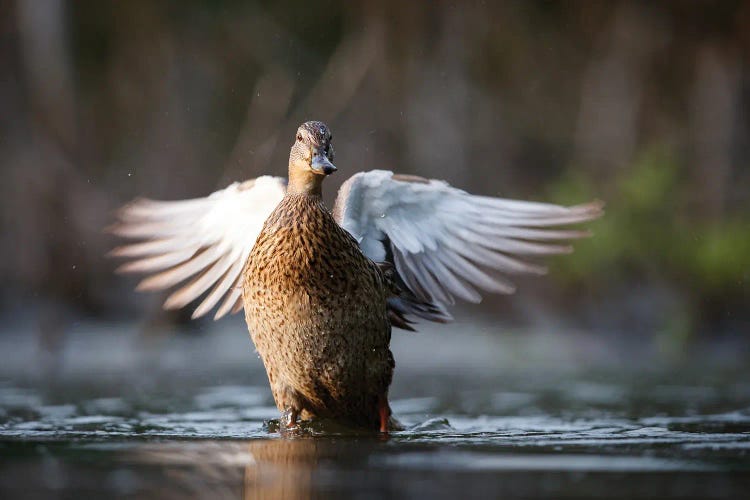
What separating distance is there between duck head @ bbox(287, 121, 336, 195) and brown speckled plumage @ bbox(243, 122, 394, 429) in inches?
0.5

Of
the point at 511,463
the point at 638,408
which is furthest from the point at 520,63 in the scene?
the point at 511,463

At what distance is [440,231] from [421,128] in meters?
7.34

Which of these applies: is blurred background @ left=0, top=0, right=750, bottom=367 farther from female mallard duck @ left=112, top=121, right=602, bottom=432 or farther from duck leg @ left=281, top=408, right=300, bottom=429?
duck leg @ left=281, top=408, right=300, bottom=429

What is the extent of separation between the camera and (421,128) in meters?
14.3

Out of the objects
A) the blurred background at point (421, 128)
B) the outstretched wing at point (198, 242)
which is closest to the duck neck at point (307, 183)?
the outstretched wing at point (198, 242)

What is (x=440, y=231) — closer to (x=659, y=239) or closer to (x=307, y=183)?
(x=307, y=183)

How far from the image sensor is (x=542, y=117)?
49.2 feet

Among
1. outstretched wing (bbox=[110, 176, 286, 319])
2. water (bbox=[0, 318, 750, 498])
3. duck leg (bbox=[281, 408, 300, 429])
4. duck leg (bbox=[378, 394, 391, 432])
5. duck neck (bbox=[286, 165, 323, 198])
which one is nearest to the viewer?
water (bbox=[0, 318, 750, 498])

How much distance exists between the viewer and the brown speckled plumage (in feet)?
20.5

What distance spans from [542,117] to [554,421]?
8508 mm

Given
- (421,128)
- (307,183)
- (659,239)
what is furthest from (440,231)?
(421,128)

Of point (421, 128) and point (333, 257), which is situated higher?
point (421, 128)

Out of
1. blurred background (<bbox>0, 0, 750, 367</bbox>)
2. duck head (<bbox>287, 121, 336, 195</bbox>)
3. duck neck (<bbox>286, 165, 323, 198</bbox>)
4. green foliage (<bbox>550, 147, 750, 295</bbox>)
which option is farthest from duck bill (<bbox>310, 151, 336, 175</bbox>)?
green foliage (<bbox>550, 147, 750, 295</bbox>)

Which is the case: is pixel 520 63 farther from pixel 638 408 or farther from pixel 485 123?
pixel 638 408
